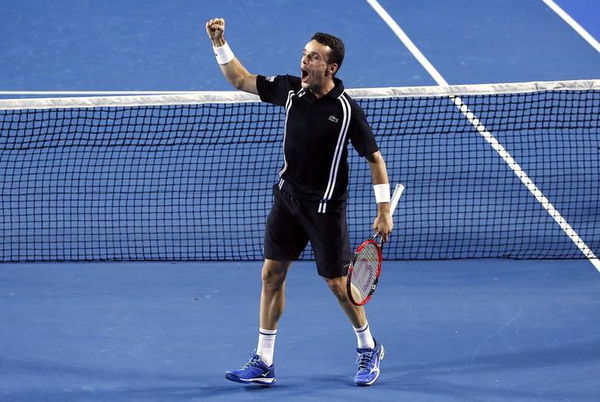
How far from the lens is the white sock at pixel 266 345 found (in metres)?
6.94

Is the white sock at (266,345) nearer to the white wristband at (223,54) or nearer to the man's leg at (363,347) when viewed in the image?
the man's leg at (363,347)

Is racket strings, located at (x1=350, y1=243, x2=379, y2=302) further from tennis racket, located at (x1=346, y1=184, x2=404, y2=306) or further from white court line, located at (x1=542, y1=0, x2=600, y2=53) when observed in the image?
white court line, located at (x1=542, y1=0, x2=600, y2=53)

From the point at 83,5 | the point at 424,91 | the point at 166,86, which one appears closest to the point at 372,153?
the point at 424,91

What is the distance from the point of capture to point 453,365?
7.16 m

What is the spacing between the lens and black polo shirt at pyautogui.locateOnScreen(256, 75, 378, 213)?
6.48 m

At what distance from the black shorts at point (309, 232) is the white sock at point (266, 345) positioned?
1.67ft

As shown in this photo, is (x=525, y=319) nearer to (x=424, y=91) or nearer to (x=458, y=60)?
(x=424, y=91)

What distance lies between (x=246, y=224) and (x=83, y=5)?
23.6ft

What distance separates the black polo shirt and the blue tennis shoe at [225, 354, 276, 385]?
1.06 metres

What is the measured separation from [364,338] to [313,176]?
1.11 metres

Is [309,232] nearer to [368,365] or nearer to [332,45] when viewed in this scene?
[368,365]

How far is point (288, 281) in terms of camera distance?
855 centimetres

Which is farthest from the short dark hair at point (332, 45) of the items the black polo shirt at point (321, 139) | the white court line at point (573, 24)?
the white court line at point (573, 24)

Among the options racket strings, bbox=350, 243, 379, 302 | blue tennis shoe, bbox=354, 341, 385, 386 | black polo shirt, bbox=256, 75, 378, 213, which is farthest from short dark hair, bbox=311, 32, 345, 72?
blue tennis shoe, bbox=354, 341, 385, 386
